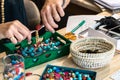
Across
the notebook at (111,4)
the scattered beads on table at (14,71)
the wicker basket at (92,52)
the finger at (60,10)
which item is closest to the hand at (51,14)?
the finger at (60,10)

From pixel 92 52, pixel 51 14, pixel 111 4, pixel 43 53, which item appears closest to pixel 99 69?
pixel 92 52

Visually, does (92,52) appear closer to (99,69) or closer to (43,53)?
(99,69)

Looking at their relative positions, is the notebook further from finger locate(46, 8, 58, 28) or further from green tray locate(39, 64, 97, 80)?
green tray locate(39, 64, 97, 80)

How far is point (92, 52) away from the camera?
116 centimetres

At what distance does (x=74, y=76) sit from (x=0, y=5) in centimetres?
60

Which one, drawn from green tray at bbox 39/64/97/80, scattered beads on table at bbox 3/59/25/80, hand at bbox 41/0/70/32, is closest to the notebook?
hand at bbox 41/0/70/32

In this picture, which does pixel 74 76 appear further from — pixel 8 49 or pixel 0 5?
pixel 0 5

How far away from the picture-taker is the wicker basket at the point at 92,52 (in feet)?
3.60

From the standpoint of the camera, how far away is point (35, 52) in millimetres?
1167

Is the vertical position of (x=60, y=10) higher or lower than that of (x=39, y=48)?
higher

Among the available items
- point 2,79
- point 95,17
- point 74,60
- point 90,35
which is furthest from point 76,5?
point 2,79

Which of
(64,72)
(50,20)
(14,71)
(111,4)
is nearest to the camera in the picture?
(14,71)

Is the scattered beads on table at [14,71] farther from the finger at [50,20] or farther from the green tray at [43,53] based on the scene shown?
the finger at [50,20]

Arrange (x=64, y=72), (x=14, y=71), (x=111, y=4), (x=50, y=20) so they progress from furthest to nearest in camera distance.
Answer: (x=111, y=4) < (x=50, y=20) < (x=64, y=72) < (x=14, y=71)
